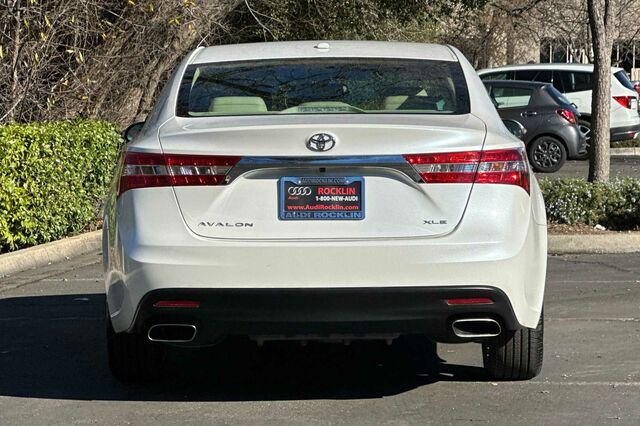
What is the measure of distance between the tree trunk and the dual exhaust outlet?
25.7 ft

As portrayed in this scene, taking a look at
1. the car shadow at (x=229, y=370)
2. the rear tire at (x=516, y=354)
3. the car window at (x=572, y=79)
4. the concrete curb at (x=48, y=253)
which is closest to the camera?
the rear tire at (x=516, y=354)

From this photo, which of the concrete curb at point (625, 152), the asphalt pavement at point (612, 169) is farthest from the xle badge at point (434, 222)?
the concrete curb at point (625, 152)

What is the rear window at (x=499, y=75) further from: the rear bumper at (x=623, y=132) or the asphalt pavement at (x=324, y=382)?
the asphalt pavement at (x=324, y=382)

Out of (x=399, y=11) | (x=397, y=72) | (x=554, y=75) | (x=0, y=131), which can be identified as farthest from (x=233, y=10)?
(x=397, y=72)

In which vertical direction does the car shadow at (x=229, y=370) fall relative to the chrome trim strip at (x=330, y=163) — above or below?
below

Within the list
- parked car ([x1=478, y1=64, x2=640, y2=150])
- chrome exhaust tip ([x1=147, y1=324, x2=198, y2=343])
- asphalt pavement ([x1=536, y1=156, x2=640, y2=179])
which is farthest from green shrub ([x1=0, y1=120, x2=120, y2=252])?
parked car ([x1=478, y1=64, x2=640, y2=150])

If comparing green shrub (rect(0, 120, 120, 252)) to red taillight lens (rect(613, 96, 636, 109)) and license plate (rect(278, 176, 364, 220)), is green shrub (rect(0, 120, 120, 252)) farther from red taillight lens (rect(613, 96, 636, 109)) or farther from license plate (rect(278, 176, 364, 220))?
red taillight lens (rect(613, 96, 636, 109))

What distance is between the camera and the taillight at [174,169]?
206 inches

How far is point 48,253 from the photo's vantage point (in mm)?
10953

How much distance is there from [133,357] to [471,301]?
5.52 ft

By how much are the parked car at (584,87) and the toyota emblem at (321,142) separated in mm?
17463

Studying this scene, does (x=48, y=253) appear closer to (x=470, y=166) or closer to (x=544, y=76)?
(x=470, y=166)

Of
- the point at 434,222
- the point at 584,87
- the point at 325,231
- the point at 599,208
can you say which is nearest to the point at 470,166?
the point at 434,222

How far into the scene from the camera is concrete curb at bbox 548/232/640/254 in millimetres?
11102
